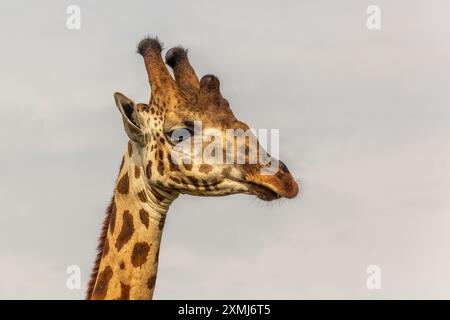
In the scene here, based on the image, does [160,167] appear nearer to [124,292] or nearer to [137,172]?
[137,172]

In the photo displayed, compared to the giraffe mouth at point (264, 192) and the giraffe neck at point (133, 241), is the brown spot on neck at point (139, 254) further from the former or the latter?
the giraffe mouth at point (264, 192)

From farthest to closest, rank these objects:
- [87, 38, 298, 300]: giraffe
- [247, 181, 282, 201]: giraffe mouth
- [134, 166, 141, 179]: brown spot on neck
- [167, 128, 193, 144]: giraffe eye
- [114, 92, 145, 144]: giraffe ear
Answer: [134, 166, 141, 179]: brown spot on neck → [114, 92, 145, 144]: giraffe ear → [167, 128, 193, 144]: giraffe eye → [87, 38, 298, 300]: giraffe → [247, 181, 282, 201]: giraffe mouth

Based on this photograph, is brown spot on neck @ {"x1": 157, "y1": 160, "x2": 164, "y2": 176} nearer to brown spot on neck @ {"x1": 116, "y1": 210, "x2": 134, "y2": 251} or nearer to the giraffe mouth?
brown spot on neck @ {"x1": 116, "y1": 210, "x2": 134, "y2": 251}

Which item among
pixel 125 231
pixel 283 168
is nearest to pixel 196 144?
pixel 283 168

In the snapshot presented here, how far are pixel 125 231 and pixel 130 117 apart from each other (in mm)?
1304

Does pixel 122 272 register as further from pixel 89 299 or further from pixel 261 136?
pixel 261 136

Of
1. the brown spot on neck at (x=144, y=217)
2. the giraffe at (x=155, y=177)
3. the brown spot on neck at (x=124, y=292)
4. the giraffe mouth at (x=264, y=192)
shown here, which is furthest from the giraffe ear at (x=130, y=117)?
the brown spot on neck at (x=124, y=292)

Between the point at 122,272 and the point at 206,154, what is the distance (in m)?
1.62

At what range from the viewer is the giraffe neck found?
17156mm

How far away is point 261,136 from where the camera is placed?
17.4 metres

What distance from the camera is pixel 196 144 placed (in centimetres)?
1716

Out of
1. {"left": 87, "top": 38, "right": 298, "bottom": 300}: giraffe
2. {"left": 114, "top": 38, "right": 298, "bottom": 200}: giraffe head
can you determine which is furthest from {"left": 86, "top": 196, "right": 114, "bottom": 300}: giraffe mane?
{"left": 114, "top": 38, "right": 298, "bottom": 200}: giraffe head
